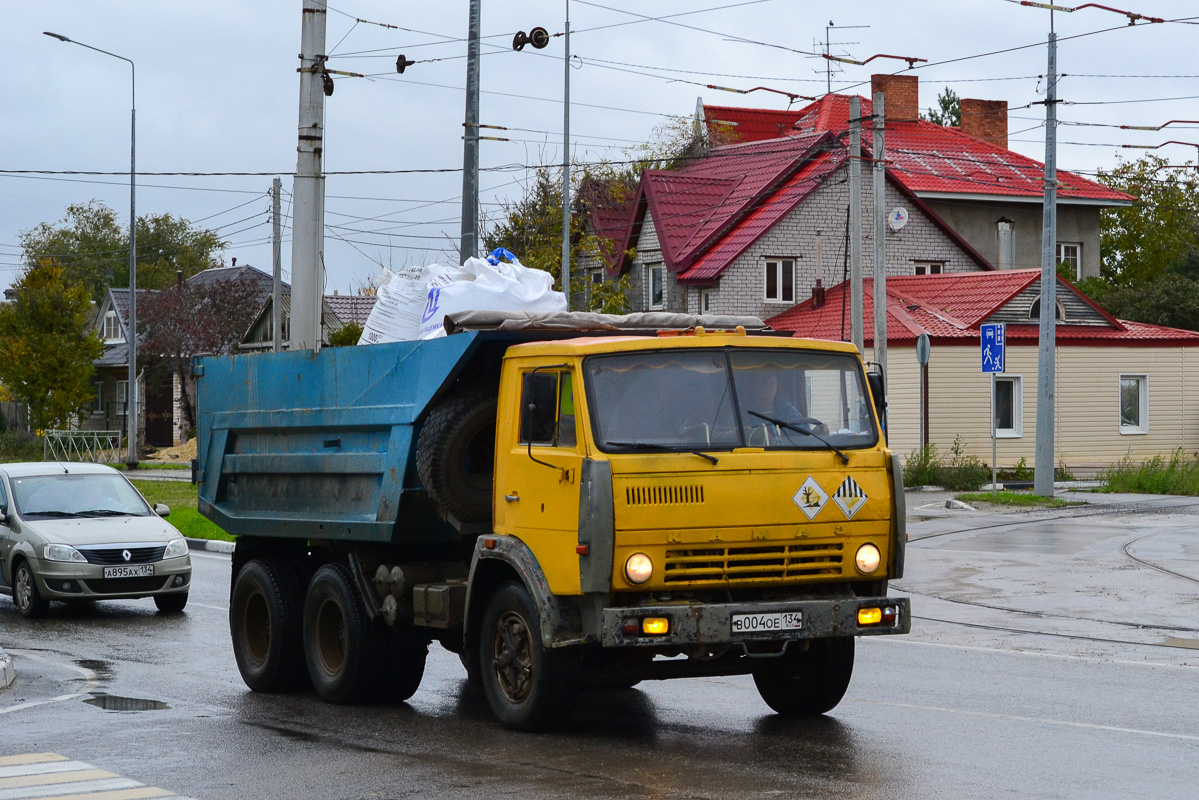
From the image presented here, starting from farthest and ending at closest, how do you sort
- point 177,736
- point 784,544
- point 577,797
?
point 177,736 → point 784,544 → point 577,797

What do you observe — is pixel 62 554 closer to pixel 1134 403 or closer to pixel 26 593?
pixel 26 593

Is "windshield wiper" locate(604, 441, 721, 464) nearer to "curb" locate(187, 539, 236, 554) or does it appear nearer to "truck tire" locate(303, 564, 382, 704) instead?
"truck tire" locate(303, 564, 382, 704)

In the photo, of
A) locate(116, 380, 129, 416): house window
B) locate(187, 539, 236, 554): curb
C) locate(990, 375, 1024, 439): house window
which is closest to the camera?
locate(187, 539, 236, 554): curb

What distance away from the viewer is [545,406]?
859cm

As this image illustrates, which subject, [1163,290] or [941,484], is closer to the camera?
[941,484]

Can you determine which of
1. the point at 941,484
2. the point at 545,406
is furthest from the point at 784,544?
the point at 941,484

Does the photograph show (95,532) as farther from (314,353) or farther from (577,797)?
(577,797)

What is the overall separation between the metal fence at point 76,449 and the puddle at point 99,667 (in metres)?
41.5

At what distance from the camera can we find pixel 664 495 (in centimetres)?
816

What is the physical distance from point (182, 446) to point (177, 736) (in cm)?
5485

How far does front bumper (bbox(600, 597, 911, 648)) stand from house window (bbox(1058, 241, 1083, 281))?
4836 centimetres

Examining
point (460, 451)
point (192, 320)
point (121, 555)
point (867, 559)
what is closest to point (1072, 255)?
point (192, 320)

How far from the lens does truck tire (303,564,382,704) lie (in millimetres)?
10133

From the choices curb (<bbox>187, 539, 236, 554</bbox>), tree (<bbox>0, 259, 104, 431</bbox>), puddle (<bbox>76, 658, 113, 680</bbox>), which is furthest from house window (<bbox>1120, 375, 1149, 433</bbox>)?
puddle (<bbox>76, 658, 113, 680</bbox>)
